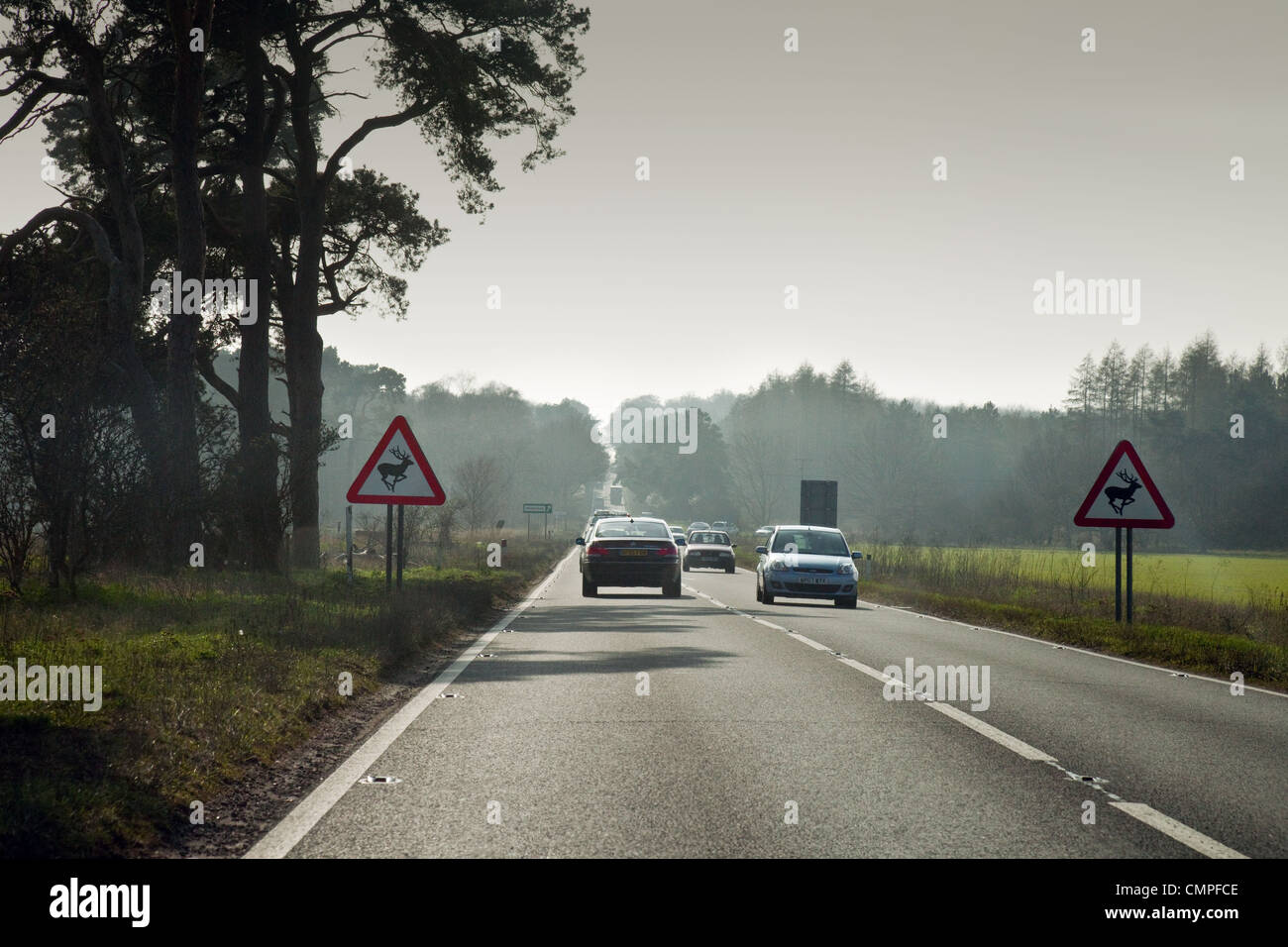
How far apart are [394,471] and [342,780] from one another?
1023 cm

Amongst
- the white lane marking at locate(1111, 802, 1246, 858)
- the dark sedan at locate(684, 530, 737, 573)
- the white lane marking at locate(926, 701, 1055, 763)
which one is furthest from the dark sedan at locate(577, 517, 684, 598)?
the dark sedan at locate(684, 530, 737, 573)

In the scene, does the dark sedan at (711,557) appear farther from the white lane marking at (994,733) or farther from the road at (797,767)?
the white lane marking at (994,733)

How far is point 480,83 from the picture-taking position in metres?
27.0

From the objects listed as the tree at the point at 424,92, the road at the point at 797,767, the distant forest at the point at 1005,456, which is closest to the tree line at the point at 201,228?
the tree at the point at 424,92

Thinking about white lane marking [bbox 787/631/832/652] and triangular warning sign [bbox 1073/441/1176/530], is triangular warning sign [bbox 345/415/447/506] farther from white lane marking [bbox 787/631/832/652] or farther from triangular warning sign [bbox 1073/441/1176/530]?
triangular warning sign [bbox 1073/441/1176/530]

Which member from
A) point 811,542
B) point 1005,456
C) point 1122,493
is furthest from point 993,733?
point 1005,456

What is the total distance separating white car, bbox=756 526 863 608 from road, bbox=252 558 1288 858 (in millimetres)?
10912

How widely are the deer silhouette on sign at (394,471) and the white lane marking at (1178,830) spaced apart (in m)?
12.1

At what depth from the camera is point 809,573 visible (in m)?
24.9

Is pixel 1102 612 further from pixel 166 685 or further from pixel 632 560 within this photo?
pixel 166 685

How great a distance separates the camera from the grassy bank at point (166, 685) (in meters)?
5.75

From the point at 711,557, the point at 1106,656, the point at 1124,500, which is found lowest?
the point at 711,557

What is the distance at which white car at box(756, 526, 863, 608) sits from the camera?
24.8m
